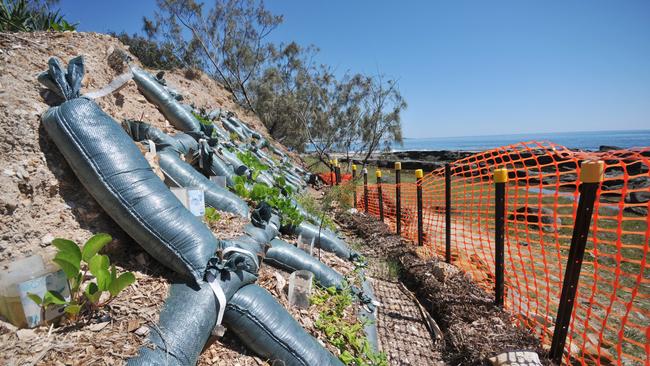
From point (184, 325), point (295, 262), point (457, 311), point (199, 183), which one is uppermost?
point (199, 183)

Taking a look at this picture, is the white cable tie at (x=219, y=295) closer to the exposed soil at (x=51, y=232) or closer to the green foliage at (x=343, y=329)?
the exposed soil at (x=51, y=232)

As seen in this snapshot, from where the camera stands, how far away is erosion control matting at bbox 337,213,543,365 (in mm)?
2062

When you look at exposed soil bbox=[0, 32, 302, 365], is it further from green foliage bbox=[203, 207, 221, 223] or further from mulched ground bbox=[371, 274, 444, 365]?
mulched ground bbox=[371, 274, 444, 365]

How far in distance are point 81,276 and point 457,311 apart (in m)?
2.47

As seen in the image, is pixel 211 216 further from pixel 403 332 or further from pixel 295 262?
pixel 403 332

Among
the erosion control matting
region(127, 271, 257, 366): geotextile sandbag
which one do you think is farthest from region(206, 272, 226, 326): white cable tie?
the erosion control matting

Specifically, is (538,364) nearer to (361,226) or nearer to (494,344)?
(494,344)

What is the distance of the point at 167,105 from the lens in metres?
4.18

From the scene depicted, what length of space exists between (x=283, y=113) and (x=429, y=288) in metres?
13.7

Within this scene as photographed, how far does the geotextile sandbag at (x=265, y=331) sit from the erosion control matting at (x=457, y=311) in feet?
3.55

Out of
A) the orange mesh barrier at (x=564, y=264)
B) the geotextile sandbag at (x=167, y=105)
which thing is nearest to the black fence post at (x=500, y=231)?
the orange mesh barrier at (x=564, y=264)

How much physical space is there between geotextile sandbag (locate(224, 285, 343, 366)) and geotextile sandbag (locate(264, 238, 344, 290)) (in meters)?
0.75

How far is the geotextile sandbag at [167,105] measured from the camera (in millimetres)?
4160

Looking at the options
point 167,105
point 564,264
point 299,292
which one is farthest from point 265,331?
point 564,264
